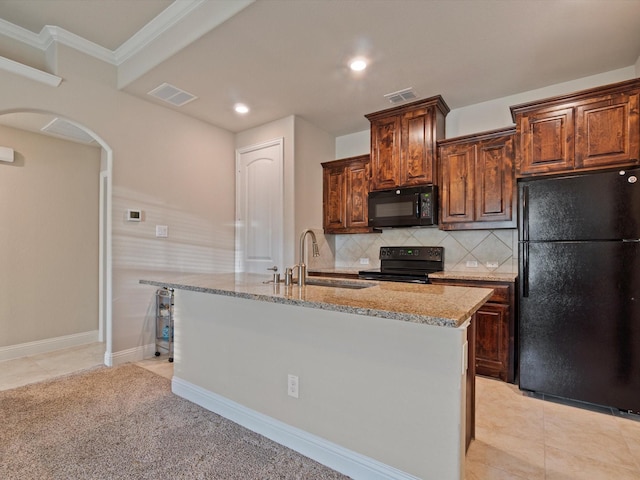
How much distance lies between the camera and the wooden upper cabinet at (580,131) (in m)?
2.35

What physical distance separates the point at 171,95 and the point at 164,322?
2.36 metres

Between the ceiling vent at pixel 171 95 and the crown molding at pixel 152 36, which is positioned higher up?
the crown molding at pixel 152 36

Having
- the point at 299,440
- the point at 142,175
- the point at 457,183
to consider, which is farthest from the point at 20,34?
the point at 457,183

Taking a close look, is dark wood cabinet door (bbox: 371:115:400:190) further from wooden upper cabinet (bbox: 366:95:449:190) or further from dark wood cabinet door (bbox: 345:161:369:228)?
dark wood cabinet door (bbox: 345:161:369:228)

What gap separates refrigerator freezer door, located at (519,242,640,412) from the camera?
2219 millimetres

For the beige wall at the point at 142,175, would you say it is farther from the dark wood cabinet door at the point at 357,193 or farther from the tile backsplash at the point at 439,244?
the dark wood cabinet door at the point at 357,193

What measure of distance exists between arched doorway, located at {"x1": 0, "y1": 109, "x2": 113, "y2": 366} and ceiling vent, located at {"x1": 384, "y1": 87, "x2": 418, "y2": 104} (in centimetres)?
277

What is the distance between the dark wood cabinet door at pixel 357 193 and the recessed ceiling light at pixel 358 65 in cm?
134

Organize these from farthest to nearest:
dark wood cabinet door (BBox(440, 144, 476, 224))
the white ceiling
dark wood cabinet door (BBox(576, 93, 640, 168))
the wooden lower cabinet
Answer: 1. dark wood cabinet door (BBox(440, 144, 476, 224))
2. the wooden lower cabinet
3. dark wood cabinet door (BBox(576, 93, 640, 168))
4. the white ceiling

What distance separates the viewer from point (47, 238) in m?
3.84

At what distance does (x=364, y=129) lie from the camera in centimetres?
426

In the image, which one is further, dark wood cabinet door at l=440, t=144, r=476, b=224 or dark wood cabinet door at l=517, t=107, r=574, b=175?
dark wood cabinet door at l=440, t=144, r=476, b=224

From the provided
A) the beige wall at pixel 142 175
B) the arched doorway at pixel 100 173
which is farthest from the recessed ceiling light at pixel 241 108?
the arched doorway at pixel 100 173

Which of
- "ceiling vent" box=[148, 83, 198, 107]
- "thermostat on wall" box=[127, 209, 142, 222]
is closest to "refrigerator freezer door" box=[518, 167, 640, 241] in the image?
"ceiling vent" box=[148, 83, 198, 107]
